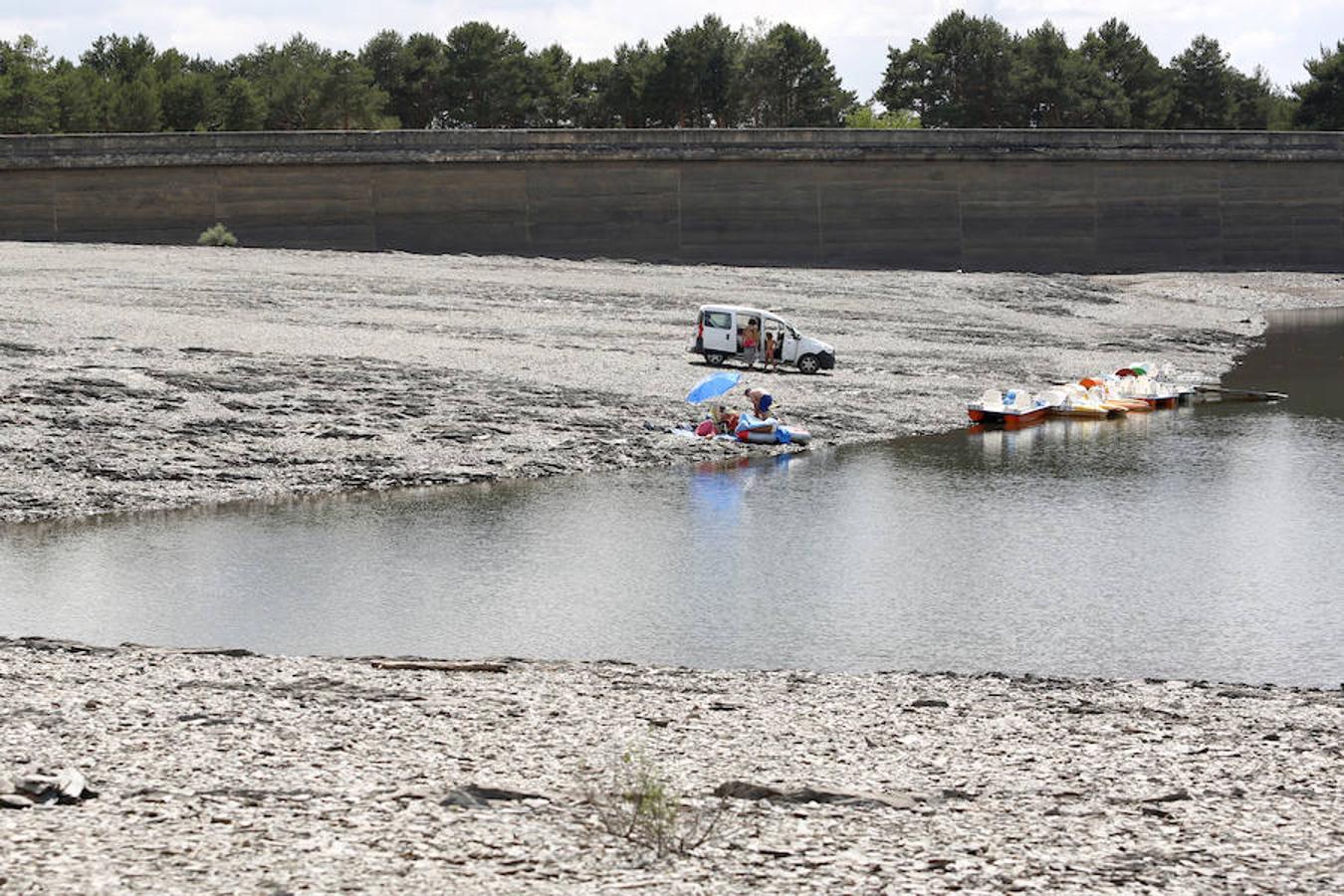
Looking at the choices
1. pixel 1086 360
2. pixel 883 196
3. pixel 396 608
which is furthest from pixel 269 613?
pixel 883 196

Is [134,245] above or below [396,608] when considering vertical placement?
above

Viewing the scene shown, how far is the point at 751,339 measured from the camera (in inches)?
1626

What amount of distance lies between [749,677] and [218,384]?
760 inches

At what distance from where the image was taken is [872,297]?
5894 centimetres

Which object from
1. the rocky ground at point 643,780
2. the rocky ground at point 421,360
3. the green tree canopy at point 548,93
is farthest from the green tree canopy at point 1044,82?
the rocky ground at point 643,780

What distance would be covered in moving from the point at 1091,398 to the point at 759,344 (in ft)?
25.2

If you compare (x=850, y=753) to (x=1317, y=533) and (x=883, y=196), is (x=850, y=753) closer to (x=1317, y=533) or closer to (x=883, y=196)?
(x=1317, y=533)

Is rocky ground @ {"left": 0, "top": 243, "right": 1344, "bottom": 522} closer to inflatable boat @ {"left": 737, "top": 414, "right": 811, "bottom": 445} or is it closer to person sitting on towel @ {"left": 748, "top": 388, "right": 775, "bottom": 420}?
inflatable boat @ {"left": 737, "top": 414, "right": 811, "bottom": 445}

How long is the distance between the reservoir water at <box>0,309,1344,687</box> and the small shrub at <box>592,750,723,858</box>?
6814 millimetres

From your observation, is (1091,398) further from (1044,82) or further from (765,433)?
(1044,82)

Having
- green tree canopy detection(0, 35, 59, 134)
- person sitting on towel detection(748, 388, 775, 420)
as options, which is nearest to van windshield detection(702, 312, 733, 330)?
person sitting on towel detection(748, 388, 775, 420)

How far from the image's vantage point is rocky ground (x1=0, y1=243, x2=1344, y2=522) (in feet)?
97.9

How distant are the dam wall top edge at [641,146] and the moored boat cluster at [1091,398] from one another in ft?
99.0

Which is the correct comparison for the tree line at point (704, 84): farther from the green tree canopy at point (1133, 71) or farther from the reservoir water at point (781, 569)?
the reservoir water at point (781, 569)
